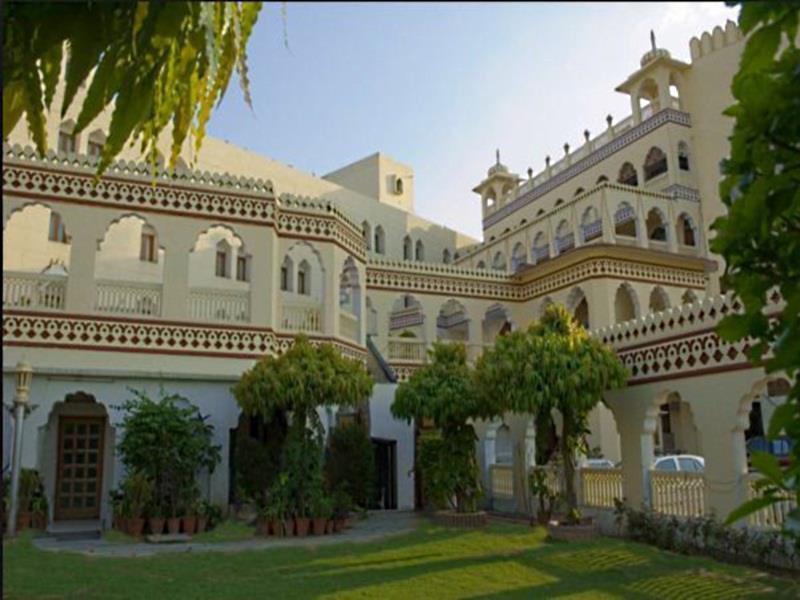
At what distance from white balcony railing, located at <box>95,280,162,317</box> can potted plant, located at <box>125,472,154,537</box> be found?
A: 3.26 meters

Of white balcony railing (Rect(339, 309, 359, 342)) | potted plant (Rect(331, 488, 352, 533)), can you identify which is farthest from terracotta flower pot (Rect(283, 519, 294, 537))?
white balcony railing (Rect(339, 309, 359, 342))

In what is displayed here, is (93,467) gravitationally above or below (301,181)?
below

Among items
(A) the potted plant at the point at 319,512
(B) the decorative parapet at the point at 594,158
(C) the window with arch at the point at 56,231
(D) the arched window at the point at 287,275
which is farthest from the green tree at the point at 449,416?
(B) the decorative parapet at the point at 594,158

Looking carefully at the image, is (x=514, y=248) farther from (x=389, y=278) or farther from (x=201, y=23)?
(x=201, y=23)

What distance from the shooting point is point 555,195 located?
88.9ft

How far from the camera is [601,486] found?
494 inches

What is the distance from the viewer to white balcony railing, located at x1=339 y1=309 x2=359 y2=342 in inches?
646

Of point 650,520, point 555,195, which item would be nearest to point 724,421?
point 650,520

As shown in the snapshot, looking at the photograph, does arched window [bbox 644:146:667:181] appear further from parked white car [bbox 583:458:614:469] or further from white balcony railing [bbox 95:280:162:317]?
white balcony railing [bbox 95:280:162:317]

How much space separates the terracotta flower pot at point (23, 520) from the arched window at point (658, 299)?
603 inches

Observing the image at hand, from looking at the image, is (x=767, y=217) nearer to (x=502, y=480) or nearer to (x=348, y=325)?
(x=502, y=480)

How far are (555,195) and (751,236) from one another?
25.7 meters

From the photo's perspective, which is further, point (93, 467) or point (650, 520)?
point (93, 467)

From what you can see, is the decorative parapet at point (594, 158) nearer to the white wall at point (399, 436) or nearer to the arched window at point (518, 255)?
the arched window at point (518, 255)
